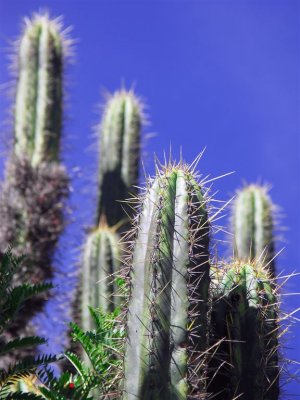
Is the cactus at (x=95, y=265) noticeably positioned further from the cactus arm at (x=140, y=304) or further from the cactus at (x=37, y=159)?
the cactus arm at (x=140, y=304)

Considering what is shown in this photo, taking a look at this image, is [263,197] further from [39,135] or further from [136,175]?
[39,135]

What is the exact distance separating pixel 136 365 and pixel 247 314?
838 millimetres

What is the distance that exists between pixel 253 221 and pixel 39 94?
9.59 feet

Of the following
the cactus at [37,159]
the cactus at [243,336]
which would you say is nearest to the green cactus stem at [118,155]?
the cactus at [37,159]

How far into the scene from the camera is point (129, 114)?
11.3 metres

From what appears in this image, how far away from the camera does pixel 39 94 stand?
1131 centimetres

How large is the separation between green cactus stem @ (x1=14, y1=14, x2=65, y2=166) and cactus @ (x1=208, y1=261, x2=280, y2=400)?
5.95 metres

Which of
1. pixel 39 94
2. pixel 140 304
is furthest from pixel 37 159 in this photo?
pixel 140 304

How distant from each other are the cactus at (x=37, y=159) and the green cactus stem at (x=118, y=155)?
0.48 m

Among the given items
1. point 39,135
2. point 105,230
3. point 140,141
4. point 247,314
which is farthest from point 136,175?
point 247,314

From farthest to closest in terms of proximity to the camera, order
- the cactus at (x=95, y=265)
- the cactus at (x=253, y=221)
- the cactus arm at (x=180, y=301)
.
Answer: the cactus at (x=253, y=221) < the cactus at (x=95, y=265) < the cactus arm at (x=180, y=301)

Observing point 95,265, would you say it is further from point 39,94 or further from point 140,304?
point 140,304

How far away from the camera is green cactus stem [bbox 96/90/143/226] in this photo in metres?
11.0

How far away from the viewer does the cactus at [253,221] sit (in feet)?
33.9
